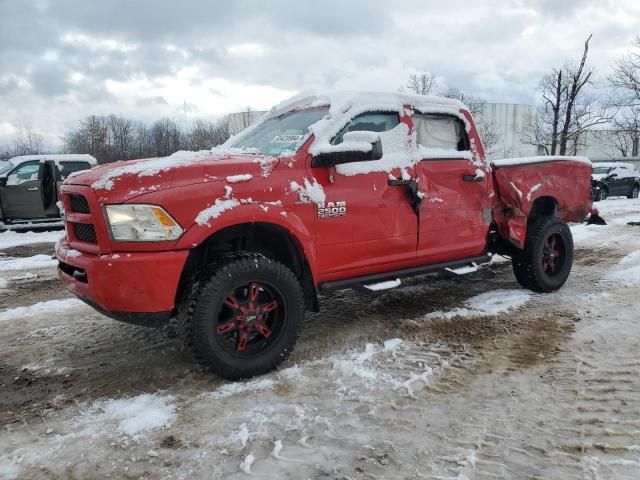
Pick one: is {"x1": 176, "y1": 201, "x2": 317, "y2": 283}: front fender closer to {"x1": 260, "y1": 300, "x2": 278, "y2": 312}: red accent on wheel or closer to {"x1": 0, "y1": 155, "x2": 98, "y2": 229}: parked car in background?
{"x1": 260, "y1": 300, "x2": 278, "y2": 312}: red accent on wheel

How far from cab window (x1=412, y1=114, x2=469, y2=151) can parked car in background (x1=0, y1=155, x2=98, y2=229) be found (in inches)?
357

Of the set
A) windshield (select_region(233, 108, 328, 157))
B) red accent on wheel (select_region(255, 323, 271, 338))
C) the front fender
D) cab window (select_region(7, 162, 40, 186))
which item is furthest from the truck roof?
red accent on wheel (select_region(255, 323, 271, 338))

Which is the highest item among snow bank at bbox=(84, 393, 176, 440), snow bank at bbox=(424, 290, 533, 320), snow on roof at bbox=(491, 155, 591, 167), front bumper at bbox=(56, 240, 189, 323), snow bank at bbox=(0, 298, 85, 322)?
snow on roof at bbox=(491, 155, 591, 167)

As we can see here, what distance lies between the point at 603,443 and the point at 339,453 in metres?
1.34

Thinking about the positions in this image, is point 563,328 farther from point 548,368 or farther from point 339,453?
point 339,453

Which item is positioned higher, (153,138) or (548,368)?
(153,138)

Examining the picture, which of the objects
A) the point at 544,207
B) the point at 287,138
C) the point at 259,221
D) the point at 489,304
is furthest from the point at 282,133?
→ the point at 544,207

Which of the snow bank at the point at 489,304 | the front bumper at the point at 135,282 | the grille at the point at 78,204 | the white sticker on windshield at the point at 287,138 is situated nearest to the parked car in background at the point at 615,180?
the snow bank at the point at 489,304

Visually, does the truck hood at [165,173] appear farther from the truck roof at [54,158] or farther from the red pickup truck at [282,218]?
the truck roof at [54,158]

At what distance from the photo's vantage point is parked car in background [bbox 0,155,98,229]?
11203 mm

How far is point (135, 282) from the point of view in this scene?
3.03 m

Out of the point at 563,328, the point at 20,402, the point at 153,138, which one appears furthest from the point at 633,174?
the point at 153,138

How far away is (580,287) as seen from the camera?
576 centimetres

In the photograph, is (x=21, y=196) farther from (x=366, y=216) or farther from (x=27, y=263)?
(x=366, y=216)
